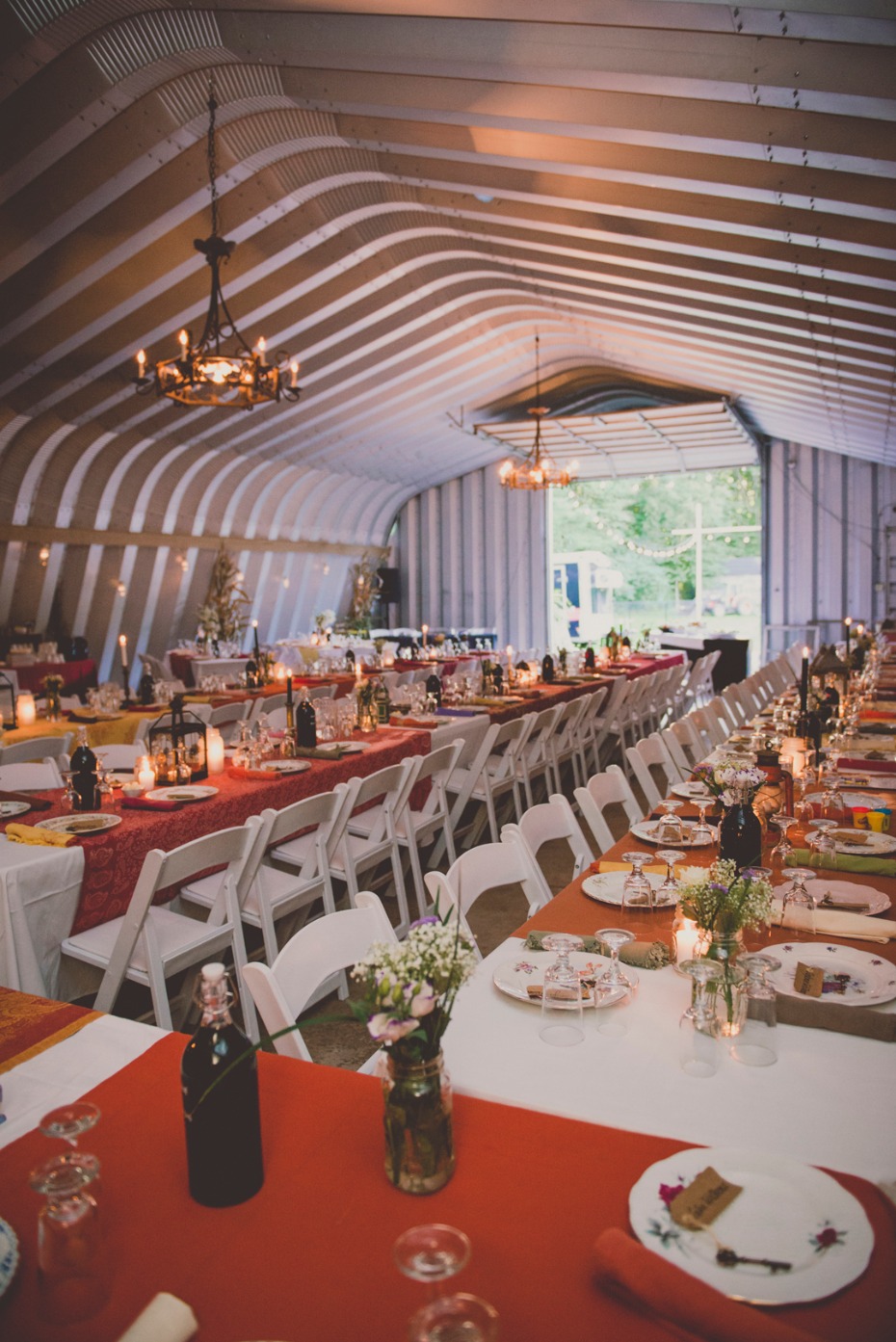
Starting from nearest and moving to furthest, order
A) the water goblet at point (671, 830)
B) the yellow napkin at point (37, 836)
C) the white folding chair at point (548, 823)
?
the water goblet at point (671, 830) → the white folding chair at point (548, 823) → the yellow napkin at point (37, 836)

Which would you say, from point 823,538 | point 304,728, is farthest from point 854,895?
point 823,538

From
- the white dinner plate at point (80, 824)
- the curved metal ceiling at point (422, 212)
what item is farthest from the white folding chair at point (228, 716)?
the curved metal ceiling at point (422, 212)

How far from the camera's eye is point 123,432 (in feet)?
42.9

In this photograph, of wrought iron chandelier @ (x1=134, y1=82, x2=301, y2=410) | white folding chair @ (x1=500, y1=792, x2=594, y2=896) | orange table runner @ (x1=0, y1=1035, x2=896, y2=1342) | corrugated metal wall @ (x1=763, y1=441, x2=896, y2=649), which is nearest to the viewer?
orange table runner @ (x1=0, y1=1035, x2=896, y2=1342)

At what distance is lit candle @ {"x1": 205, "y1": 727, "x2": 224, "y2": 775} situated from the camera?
15.5 ft

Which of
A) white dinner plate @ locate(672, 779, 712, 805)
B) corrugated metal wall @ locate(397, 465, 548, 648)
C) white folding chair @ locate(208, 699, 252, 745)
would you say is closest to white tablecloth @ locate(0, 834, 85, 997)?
white dinner plate @ locate(672, 779, 712, 805)

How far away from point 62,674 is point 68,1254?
10535mm

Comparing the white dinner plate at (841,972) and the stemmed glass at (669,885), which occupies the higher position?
the stemmed glass at (669,885)

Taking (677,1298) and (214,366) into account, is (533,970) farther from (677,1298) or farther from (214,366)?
(214,366)

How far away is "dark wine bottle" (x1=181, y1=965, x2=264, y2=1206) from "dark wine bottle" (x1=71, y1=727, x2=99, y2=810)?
2.89 metres

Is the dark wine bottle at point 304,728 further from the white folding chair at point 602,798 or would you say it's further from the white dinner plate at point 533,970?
the white dinner plate at point 533,970

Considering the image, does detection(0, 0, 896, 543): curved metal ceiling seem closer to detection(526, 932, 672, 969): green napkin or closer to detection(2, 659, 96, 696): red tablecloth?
detection(2, 659, 96, 696): red tablecloth

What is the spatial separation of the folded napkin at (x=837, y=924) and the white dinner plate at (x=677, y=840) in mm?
666

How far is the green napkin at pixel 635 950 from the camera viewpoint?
85.1 inches
